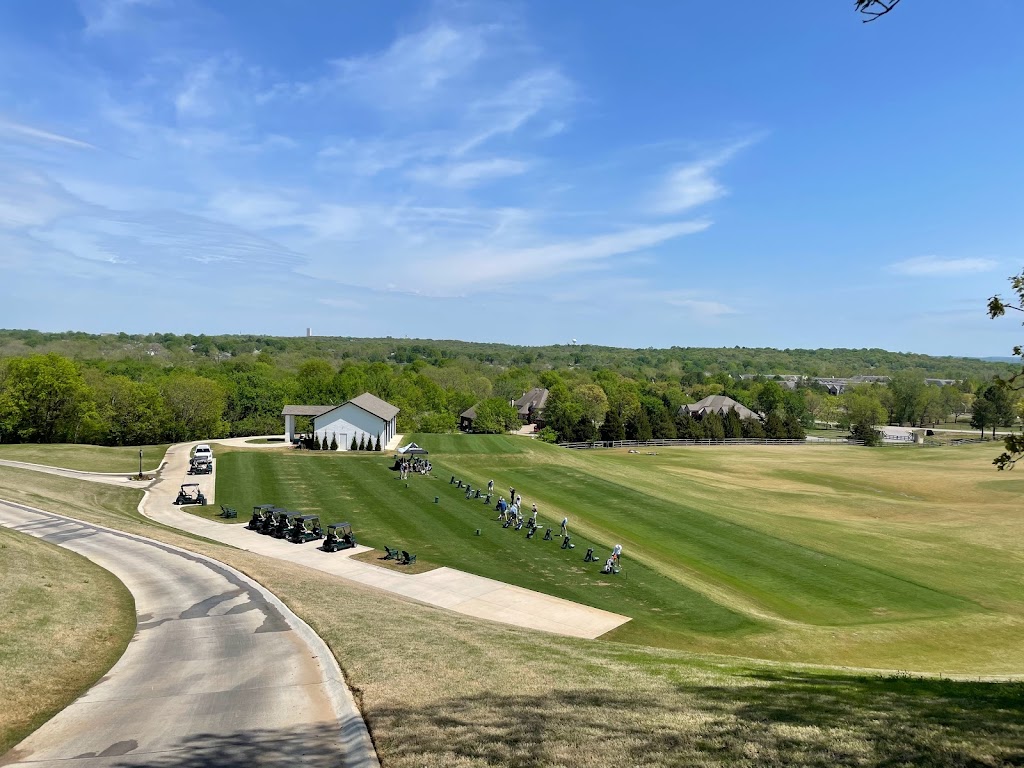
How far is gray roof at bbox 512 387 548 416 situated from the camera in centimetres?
14038

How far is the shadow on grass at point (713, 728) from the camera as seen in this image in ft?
28.1

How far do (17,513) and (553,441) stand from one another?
7336 centimetres

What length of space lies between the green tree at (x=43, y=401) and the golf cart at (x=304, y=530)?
56918 mm

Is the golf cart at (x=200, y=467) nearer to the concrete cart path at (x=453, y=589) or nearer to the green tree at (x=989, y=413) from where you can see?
the concrete cart path at (x=453, y=589)

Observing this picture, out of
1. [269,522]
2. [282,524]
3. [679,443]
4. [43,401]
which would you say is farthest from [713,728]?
[679,443]

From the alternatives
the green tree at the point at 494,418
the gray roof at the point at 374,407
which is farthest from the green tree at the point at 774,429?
the gray roof at the point at 374,407

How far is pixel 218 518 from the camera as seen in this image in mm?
39156

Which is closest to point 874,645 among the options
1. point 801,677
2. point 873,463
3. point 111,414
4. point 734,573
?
point 734,573

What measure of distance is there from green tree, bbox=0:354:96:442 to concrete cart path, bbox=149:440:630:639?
49757 millimetres

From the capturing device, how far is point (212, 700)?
12.0 metres

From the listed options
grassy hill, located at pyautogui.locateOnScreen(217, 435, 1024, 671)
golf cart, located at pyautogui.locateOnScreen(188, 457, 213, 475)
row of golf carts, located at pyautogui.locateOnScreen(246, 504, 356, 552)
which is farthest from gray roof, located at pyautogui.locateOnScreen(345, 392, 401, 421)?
row of golf carts, located at pyautogui.locateOnScreen(246, 504, 356, 552)

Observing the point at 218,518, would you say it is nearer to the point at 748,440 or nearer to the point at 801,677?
the point at 801,677

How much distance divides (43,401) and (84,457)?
22.1 metres

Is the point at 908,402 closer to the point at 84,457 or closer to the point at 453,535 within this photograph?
the point at 453,535
